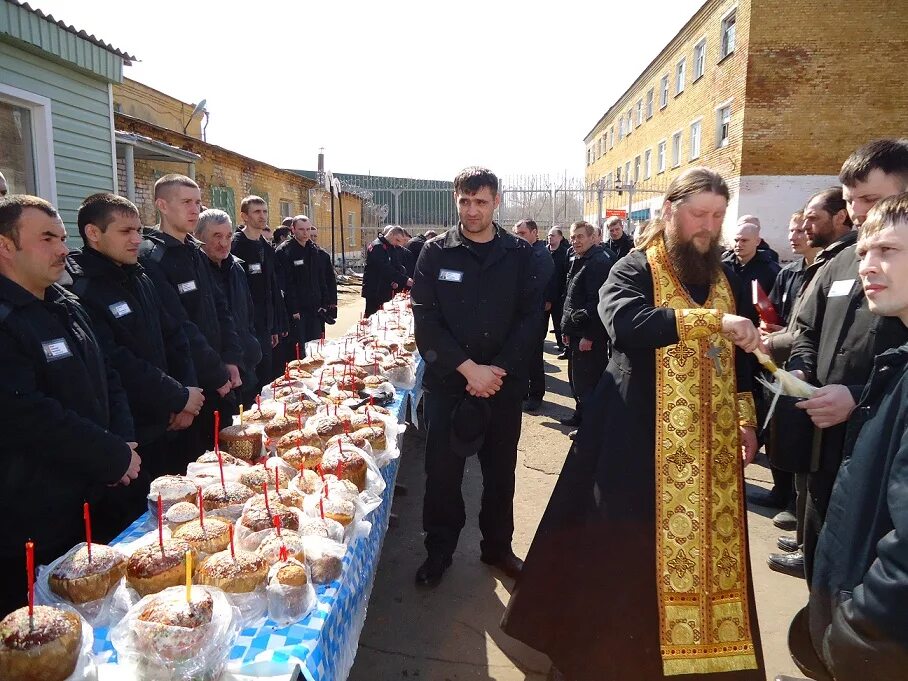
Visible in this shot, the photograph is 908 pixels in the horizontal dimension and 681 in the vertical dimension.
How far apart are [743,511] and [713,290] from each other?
0.86 meters

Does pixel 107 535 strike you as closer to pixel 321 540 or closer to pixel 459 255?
pixel 321 540

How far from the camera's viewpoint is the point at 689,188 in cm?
220

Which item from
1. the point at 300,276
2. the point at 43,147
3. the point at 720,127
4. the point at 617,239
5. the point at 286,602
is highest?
the point at 720,127

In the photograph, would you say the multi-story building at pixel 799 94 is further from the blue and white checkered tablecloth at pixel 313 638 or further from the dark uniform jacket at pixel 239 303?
the blue and white checkered tablecloth at pixel 313 638

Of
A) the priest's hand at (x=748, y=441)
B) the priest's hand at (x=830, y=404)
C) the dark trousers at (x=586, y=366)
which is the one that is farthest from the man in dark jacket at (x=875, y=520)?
the dark trousers at (x=586, y=366)

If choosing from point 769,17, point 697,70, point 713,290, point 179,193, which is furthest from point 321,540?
point 697,70

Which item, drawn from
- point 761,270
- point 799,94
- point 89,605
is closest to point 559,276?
point 761,270

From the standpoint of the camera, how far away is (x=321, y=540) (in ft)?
5.91

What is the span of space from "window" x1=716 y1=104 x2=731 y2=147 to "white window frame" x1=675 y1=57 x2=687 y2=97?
3.90 m

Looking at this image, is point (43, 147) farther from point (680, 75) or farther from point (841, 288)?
point (680, 75)

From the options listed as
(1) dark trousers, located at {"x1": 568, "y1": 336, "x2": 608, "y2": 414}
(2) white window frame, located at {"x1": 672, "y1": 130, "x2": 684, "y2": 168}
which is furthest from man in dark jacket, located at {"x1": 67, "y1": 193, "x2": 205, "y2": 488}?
(2) white window frame, located at {"x1": 672, "y1": 130, "x2": 684, "y2": 168}

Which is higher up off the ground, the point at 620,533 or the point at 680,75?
the point at 680,75

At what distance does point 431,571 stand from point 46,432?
1993mm

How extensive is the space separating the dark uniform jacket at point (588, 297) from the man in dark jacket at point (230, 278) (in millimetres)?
2962
